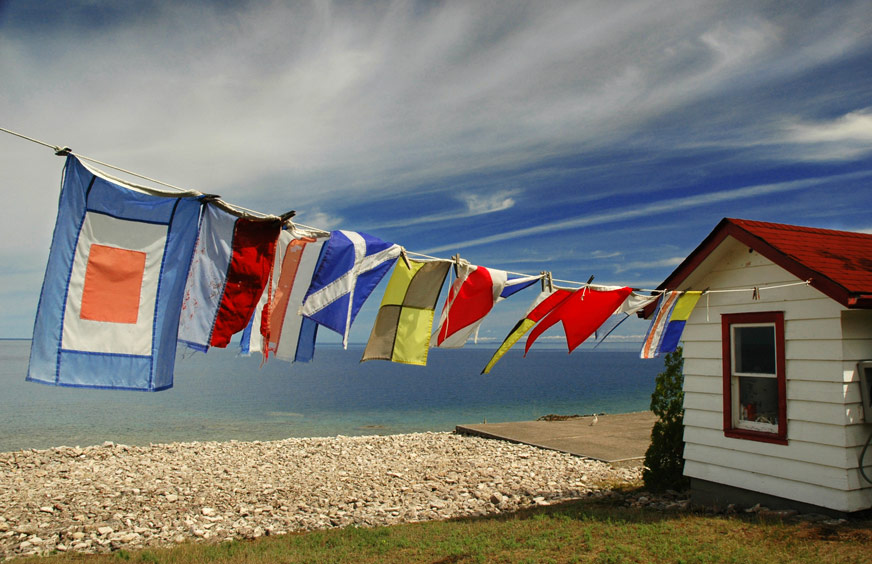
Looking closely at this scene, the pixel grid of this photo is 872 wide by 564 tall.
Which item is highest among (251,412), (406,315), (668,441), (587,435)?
(406,315)

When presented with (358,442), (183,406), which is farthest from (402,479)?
(183,406)

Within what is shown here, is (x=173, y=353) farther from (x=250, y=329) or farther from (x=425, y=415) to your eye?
(x=425, y=415)

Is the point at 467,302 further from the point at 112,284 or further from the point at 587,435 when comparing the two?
the point at 587,435


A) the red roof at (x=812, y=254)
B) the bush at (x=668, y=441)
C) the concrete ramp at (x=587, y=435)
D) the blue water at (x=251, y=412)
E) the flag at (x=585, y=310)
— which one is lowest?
the blue water at (x=251, y=412)

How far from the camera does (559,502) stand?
9.66m

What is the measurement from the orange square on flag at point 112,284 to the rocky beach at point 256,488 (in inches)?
228

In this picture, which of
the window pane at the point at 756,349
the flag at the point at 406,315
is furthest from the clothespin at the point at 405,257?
the window pane at the point at 756,349

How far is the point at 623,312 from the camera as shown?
8.09 meters

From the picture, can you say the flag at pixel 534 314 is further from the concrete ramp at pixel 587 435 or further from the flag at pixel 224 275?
the concrete ramp at pixel 587 435

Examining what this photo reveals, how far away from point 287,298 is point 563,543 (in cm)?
462

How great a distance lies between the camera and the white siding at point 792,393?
700 centimetres

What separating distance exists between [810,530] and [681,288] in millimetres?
3675

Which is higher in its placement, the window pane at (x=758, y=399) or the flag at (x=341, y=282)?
the flag at (x=341, y=282)

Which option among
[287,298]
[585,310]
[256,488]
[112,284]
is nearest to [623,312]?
[585,310]
